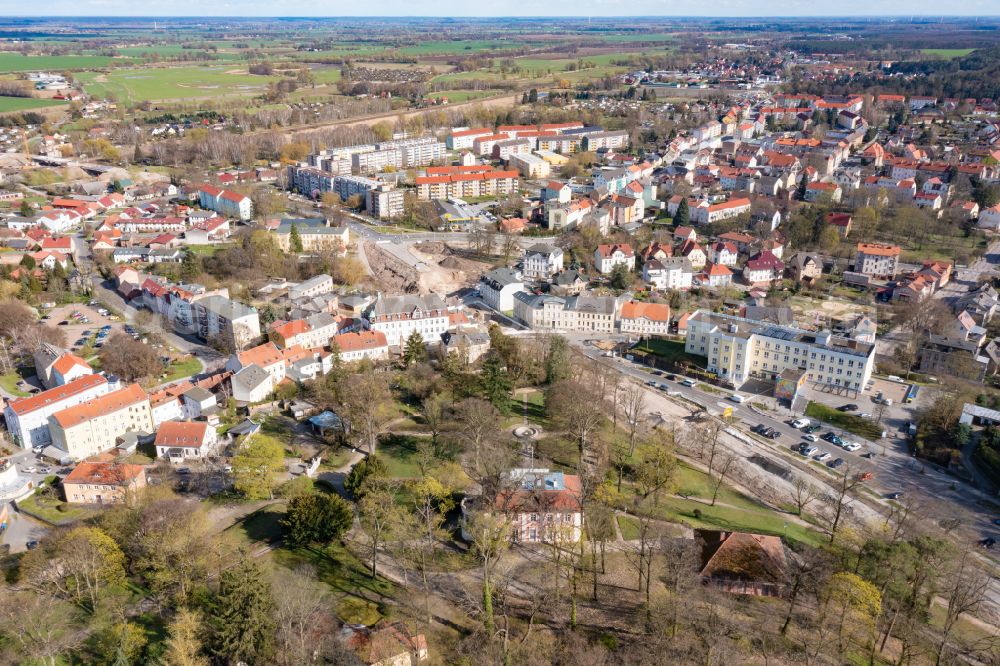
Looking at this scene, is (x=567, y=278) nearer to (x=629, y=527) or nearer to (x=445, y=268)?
(x=445, y=268)

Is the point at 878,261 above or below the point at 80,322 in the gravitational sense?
above

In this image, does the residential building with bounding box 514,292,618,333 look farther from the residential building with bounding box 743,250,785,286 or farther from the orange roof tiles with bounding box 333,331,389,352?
the residential building with bounding box 743,250,785,286

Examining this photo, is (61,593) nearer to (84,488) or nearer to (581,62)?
(84,488)

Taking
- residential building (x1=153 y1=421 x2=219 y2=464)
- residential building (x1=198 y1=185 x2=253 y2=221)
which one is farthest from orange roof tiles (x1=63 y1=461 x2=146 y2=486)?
residential building (x1=198 y1=185 x2=253 y2=221)

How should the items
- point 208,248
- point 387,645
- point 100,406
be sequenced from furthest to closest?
point 208,248, point 100,406, point 387,645

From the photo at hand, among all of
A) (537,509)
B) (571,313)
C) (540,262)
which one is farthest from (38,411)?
(540,262)

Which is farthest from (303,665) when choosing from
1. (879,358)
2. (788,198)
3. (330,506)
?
(788,198)
